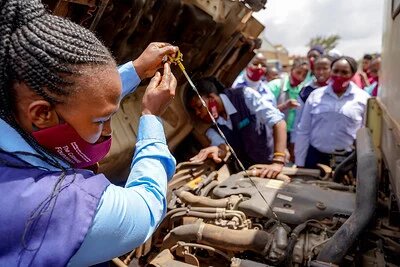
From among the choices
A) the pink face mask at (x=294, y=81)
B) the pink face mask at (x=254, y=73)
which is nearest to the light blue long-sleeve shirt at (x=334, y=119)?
the pink face mask at (x=254, y=73)

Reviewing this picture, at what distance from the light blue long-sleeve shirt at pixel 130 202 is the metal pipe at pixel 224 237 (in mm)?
1091

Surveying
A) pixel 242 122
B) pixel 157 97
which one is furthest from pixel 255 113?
pixel 157 97

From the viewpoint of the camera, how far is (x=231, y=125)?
165 inches

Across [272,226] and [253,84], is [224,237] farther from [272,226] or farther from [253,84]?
[253,84]

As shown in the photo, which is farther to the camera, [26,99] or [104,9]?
[104,9]

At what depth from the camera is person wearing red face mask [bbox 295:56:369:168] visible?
4555mm

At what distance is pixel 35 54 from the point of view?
1.10 metres

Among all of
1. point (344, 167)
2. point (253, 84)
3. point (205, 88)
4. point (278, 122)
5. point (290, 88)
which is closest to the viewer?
point (344, 167)

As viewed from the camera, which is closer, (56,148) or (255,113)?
(56,148)

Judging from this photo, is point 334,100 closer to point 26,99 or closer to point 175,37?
point 175,37

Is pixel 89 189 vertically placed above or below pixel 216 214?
above

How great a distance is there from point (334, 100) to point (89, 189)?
13.1 feet

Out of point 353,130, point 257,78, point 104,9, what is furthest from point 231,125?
point 257,78

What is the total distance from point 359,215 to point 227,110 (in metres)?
1.98
